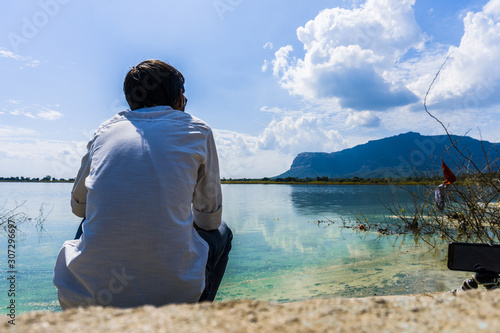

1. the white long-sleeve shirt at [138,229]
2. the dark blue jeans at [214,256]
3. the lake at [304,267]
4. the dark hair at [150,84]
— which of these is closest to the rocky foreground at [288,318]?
the white long-sleeve shirt at [138,229]

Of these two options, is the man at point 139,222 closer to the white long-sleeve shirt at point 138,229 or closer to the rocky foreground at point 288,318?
the white long-sleeve shirt at point 138,229

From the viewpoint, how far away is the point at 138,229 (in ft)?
3.18

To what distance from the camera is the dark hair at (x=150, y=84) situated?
1.30 metres

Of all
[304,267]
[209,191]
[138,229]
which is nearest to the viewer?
[138,229]

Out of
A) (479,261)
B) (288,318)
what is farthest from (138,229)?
(479,261)

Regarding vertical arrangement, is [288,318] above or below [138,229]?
below

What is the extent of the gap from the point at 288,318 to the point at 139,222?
19.8 inches

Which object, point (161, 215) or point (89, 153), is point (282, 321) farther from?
point (89, 153)

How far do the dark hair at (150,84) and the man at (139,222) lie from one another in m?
0.17

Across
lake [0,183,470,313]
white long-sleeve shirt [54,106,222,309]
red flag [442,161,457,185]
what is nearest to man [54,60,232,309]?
white long-sleeve shirt [54,106,222,309]

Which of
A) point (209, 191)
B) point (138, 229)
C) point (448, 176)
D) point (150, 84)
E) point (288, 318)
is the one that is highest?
point (150, 84)

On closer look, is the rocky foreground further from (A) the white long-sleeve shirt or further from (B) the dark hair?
(B) the dark hair

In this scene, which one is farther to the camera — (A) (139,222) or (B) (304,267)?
(B) (304,267)

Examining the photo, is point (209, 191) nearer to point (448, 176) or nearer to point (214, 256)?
point (214, 256)
